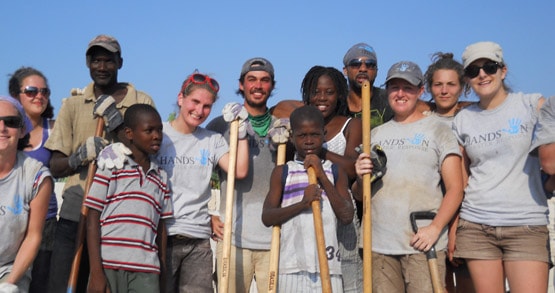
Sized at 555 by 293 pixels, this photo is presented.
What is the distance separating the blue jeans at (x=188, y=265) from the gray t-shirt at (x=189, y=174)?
106mm

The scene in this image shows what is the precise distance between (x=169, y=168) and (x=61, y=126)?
44.6 inches

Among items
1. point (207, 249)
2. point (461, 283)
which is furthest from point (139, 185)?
point (461, 283)

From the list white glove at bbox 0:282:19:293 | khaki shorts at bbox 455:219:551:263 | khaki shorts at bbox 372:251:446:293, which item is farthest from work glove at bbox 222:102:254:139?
white glove at bbox 0:282:19:293

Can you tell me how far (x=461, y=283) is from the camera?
6.20 metres

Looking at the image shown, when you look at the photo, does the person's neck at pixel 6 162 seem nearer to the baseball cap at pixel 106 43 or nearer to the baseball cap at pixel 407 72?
the baseball cap at pixel 106 43

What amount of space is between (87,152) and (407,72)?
294cm

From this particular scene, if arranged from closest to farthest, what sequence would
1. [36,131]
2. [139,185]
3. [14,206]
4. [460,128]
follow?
[14,206] < [139,185] < [460,128] < [36,131]

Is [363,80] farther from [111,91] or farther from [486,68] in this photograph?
[111,91]

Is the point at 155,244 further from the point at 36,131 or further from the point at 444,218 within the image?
the point at 444,218

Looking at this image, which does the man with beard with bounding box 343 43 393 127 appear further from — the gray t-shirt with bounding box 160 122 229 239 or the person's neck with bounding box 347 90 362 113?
the gray t-shirt with bounding box 160 122 229 239

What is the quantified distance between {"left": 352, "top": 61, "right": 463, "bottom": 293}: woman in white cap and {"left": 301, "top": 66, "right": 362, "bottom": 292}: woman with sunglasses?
0.55ft

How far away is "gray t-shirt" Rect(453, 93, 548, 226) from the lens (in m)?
5.45

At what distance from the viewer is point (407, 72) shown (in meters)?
5.87

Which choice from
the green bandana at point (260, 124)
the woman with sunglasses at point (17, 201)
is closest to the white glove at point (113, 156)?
the woman with sunglasses at point (17, 201)
